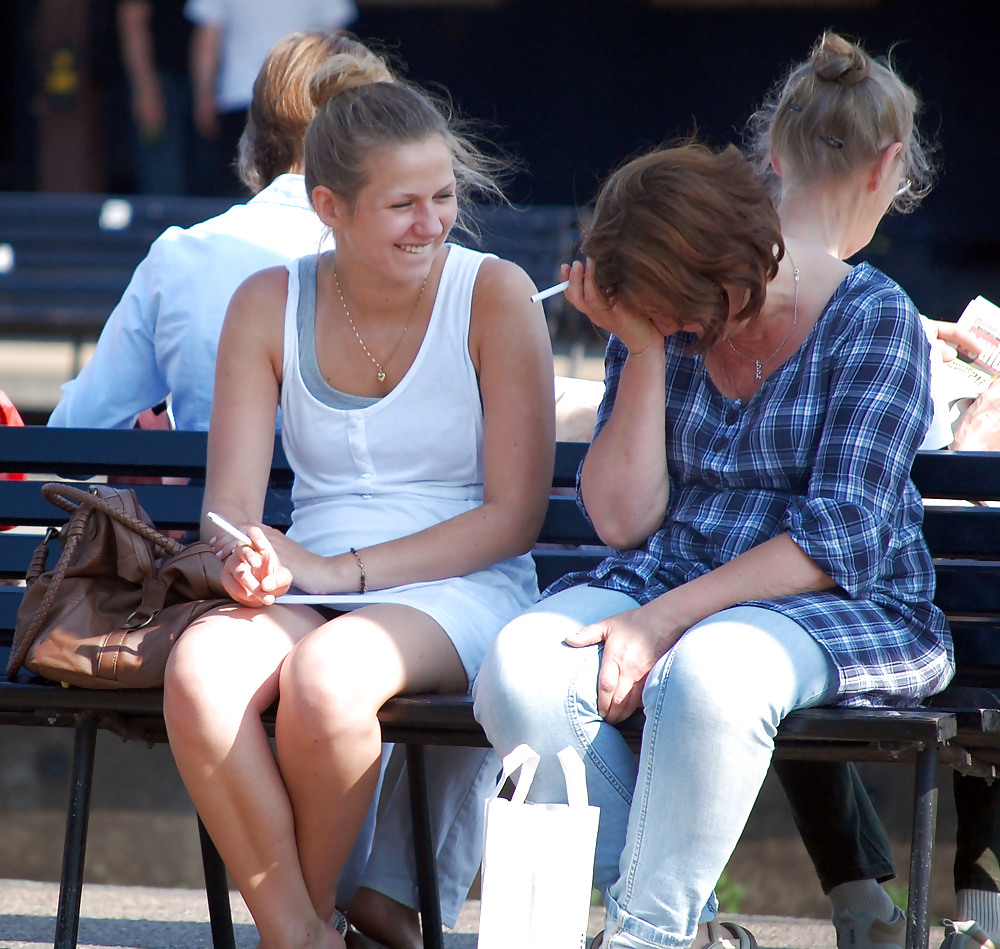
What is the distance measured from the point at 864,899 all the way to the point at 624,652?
0.83 m

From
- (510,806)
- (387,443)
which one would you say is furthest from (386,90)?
(510,806)

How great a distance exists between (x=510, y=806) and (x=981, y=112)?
7.78 m

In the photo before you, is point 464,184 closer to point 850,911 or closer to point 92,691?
point 92,691

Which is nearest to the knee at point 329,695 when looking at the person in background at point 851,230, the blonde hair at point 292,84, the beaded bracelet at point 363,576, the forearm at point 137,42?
the beaded bracelet at point 363,576

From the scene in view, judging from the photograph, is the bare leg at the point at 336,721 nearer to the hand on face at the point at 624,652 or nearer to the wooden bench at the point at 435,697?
the wooden bench at the point at 435,697

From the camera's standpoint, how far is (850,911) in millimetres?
2504

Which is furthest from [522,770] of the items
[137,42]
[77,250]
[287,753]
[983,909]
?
[137,42]

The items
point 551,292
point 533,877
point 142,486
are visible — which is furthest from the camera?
point 142,486

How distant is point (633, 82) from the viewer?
856 centimetres

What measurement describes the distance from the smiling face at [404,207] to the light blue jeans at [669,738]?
708 millimetres

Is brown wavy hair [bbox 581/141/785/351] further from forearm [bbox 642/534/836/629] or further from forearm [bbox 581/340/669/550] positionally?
forearm [bbox 642/534/836/629]

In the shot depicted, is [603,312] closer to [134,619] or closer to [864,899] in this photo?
[134,619]

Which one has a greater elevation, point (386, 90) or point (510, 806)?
point (386, 90)

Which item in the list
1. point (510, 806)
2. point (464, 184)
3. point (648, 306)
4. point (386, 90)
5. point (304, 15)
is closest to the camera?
point (510, 806)
